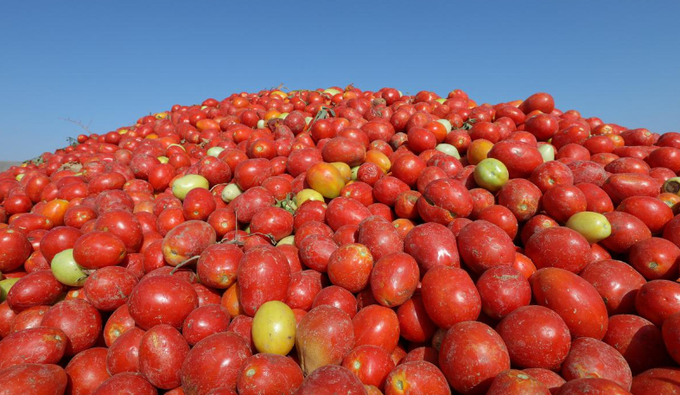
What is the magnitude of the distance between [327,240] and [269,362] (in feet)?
4.89

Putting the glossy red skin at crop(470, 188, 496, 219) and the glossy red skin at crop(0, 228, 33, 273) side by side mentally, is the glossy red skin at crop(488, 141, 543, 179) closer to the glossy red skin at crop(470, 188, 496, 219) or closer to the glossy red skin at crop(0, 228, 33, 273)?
the glossy red skin at crop(470, 188, 496, 219)

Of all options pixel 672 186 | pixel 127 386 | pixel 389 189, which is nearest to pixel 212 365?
pixel 127 386

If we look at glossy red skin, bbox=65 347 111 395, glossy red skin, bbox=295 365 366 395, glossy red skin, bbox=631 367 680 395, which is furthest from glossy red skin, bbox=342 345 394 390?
glossy red skin, bbox=65 347 111 395

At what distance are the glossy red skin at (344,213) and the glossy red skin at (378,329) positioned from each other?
1.37 m

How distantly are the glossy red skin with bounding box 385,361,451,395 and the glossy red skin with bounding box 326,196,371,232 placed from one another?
1938 millimetres

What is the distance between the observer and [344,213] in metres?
4.04

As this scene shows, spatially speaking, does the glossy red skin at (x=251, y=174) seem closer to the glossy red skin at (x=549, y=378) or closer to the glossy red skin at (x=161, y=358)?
the glossy red skin at (x=161, y=358)

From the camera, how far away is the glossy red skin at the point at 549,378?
2131mm

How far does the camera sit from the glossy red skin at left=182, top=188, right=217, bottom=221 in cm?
452

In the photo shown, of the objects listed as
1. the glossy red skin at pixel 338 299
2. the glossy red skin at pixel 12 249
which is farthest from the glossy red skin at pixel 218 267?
the glossy red skin at pixel 12 249

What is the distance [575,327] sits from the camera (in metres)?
2.53

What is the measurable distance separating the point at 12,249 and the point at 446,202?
18.7 ft

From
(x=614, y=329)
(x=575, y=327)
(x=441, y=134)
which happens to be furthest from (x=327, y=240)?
(x=441, y=134)

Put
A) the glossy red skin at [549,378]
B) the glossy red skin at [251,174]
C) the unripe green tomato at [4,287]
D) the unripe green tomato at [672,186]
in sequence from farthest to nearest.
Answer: the glossy red skin at [251,174] < the unripe green tomato at [672,186] < the unripe green tomato at [4,287] < the glossy red skin at [549,378]
